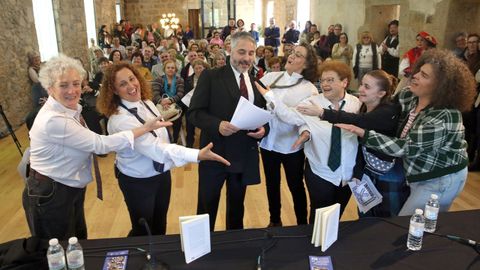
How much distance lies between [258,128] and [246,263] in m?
1.04

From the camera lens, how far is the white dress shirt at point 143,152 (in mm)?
2021

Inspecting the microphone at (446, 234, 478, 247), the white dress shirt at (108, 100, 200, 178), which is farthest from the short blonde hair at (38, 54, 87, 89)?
the microphone at (446, 234, 478, 247)

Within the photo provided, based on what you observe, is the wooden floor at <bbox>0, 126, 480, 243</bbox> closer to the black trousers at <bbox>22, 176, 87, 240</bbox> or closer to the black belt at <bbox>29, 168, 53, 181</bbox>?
the black trousers at <bbox>22, 176, 87, 240</bbox>

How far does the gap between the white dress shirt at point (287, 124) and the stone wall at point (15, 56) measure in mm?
5142

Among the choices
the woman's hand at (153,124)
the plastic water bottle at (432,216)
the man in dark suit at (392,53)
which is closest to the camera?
the plastic water bottle at (432,216)

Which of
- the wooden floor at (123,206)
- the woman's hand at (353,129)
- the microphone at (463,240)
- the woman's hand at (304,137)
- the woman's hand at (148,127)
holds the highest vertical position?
the woman's hand at (148,127)

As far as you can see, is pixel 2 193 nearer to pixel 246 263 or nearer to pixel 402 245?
pixel 246 263

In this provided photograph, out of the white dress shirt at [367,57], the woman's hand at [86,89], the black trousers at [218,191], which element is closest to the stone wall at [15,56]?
the woman's hand at [86,89]

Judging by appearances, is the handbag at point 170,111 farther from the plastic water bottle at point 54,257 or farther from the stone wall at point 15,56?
the stone wall at point 15,56

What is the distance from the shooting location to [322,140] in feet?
7.69

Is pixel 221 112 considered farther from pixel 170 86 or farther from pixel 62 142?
pixel 170 86

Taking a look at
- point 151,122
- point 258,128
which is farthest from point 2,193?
point 258,128

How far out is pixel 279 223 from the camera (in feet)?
10.1

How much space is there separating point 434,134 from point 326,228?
803 millimetres
